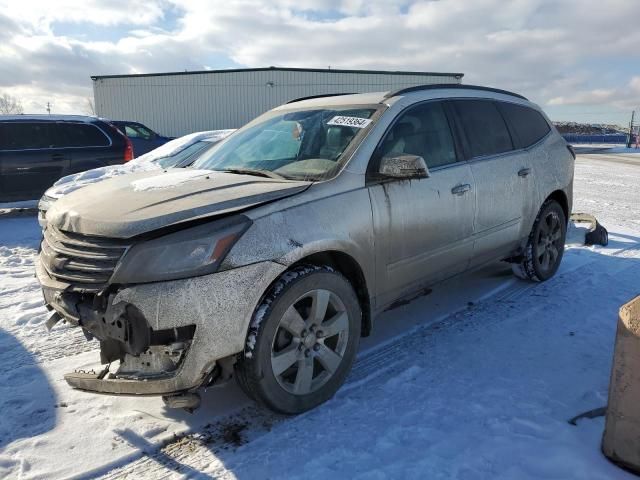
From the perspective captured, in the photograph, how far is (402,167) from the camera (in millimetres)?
3160

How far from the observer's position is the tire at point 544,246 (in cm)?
496

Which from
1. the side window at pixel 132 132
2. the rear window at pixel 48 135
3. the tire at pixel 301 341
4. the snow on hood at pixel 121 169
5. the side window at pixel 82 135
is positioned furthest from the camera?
the side window at pixel 132 132

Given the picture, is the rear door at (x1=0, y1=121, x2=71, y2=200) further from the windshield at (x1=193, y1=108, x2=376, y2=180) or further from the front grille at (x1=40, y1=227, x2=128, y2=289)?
the front grille at (x1=40, y1=227, x2=128, y2=289)

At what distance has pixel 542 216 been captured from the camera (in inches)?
196

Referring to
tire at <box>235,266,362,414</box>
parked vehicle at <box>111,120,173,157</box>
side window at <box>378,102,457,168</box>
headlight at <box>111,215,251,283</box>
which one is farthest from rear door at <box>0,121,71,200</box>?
tire at <box>235,266,362,414</box>

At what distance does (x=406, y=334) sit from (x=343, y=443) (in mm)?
1479

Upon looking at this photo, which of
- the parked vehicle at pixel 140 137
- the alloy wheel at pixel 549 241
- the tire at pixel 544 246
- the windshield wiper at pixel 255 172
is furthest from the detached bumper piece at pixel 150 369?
the parked vehicle at pixel 140 137

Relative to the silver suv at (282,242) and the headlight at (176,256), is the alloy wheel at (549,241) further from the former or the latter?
the headlight at (176,256)

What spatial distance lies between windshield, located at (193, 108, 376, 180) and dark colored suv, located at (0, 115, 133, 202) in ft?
21.2

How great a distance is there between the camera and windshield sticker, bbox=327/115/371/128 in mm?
3479

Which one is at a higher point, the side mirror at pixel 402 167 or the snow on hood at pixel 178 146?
the snow on hood at pixel 178 146

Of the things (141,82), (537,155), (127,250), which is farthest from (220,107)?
(127,250)

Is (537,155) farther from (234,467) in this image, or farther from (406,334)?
(234,467)

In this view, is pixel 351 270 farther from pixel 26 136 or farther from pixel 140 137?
pixel 140 137
